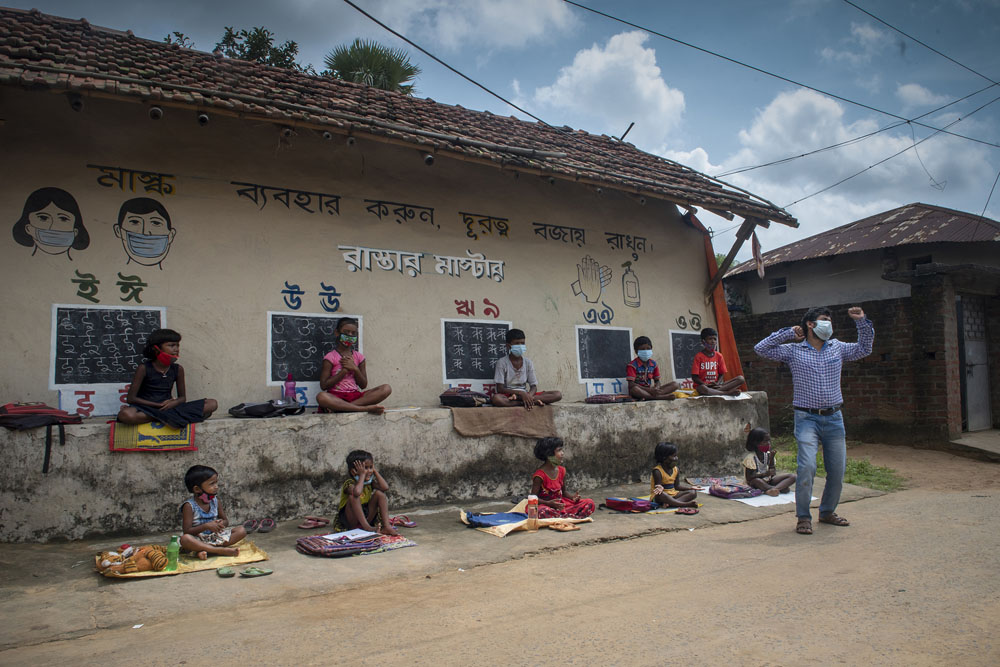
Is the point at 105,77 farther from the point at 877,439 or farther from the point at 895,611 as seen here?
the point at 877,439

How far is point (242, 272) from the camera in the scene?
672 centimetres

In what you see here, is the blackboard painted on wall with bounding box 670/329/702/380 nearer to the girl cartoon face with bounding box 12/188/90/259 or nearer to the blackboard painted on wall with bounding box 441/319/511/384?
the blackboard painted on wall with bounding box 441/319/511/384

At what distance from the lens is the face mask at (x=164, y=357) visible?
18.8 feet

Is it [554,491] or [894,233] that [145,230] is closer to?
[554,491]

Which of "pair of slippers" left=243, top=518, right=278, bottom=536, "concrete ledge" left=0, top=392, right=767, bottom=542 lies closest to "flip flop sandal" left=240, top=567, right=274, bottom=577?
"pair of slippers" left=243, top=518, right=278, bottom=536

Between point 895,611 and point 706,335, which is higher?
point 706,335

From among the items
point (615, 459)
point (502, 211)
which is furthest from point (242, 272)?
point (615, 459)

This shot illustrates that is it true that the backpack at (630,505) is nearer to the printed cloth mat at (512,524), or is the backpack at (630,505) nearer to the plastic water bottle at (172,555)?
the printed cloth mat at (512,524)

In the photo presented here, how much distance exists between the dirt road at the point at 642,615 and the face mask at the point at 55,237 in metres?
3.86

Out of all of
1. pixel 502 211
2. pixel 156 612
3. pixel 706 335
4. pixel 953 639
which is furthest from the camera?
pixel 706 335

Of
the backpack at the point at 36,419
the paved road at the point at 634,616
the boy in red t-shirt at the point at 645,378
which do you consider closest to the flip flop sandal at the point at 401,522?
the paved road at the point at 634,616

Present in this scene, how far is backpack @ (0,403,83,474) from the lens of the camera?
197 inches

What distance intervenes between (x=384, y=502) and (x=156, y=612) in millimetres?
2124

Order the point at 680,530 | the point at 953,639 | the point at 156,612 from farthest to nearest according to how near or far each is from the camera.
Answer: the point at 680,530 < the point at 156,612 < the point at 953,639
